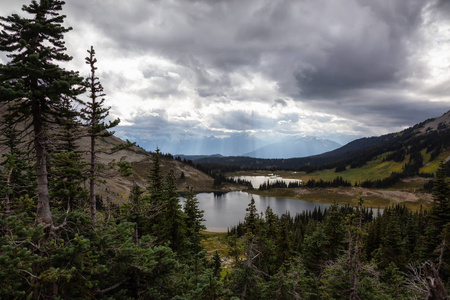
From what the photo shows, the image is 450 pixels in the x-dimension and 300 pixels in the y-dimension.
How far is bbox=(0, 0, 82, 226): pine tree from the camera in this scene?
8172 mm

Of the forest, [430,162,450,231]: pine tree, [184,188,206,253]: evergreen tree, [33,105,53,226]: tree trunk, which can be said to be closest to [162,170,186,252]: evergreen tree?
[184,188,206,253]: evergreen tree

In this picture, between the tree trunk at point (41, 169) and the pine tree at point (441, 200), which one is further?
the pine tree at point (441, 200)

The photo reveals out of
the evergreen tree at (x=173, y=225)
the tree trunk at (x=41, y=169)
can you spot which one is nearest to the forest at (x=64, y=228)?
the tree trunk at (x=41, y=169)

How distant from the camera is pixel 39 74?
8.30 metres

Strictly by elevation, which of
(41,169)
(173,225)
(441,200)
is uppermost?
(41,169)

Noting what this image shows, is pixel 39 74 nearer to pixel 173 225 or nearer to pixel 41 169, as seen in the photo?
pixel 41 169

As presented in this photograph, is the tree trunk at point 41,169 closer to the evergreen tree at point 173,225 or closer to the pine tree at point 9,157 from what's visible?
the pine tree at point 9,157

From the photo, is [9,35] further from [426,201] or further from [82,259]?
[426,201]

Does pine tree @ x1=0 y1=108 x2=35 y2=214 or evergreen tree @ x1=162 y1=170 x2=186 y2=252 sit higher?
pine tree @ x1=0 y1=108 x2=35 y2=214

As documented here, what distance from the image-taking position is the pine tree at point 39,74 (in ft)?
26.8

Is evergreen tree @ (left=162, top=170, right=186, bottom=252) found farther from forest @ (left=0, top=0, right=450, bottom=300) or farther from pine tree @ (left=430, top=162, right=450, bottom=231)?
pine tree @ (left=430, top=162, right=450, bottom=231)

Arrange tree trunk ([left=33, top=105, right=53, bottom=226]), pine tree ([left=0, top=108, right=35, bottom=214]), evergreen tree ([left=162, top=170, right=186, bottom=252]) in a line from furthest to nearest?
evergreen tree ([left=162, top=170, right=186, bottom=252]) → tree trunk ([left=33, top=105, right=53, bottom=226]) → pine tree ([left=0, top=108, right=35, bottom=214])

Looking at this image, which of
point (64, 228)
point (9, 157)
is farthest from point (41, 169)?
point (64, 228)

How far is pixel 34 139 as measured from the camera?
9133 mm
